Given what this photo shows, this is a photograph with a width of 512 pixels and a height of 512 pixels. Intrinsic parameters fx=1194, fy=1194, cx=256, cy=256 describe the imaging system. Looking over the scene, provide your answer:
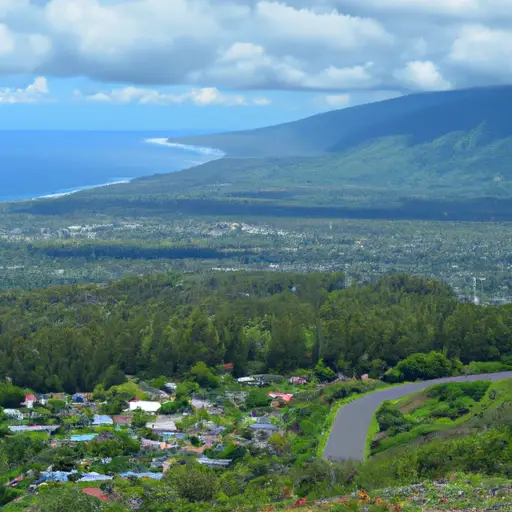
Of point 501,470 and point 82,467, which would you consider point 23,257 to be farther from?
point 501,470

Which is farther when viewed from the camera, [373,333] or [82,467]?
[373,333]

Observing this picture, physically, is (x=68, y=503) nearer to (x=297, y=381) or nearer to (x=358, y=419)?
(x=358, y=419)

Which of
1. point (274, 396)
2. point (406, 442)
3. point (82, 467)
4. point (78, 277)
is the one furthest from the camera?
point (78, 277)

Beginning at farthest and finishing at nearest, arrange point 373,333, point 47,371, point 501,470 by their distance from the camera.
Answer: point 373,333 → point 47,371 → point 501,470

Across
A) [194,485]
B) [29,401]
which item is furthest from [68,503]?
[29,401]

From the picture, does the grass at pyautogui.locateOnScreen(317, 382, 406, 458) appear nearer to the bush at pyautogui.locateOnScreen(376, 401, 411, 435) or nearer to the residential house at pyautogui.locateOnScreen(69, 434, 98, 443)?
the bush at pyautogui.locateOnScreen(376, 401, 411, 435)

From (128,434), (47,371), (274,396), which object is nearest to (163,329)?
(47,371)
